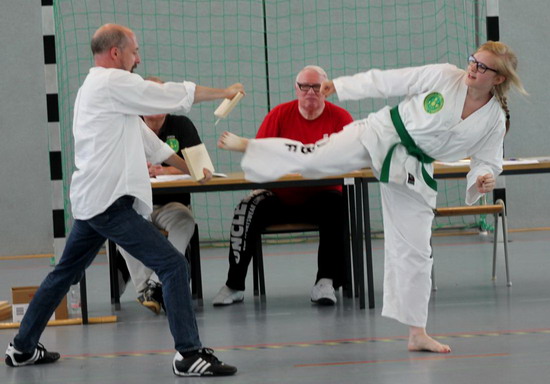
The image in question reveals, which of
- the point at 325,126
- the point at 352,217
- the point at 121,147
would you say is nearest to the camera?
the point at 121,147

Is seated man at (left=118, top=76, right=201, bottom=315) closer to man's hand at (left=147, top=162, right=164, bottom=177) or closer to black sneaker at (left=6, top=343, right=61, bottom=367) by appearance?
man's hand at (left=147, top=162, right=164, bottom=177)

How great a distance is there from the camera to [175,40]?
27.0ft

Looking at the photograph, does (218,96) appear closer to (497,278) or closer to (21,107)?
(497,278)

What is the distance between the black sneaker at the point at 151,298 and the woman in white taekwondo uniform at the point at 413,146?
5.51 feet

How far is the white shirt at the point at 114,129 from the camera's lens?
3.76m

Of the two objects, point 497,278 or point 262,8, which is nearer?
point 497,278

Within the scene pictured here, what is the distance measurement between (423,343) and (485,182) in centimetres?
77

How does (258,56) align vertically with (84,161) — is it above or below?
above

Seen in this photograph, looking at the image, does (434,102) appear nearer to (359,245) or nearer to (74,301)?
(359,245)

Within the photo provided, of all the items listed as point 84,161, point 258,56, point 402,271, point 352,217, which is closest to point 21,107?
point 258,56

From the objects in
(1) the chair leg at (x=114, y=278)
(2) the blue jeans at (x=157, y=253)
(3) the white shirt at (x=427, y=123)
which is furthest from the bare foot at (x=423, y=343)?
(1) the chair leg at (x=114, y=278)

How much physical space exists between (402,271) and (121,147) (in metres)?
1.35

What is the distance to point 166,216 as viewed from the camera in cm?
552

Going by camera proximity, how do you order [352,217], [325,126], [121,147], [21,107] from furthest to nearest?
1. [21,107]
2. [325,126]
3. [352,217]
4. [121,147]
